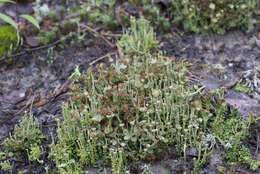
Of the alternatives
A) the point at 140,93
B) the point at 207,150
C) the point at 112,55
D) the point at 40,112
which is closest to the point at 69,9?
the point at 112,55

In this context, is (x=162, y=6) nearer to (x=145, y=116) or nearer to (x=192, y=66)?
(x=192, y=66)

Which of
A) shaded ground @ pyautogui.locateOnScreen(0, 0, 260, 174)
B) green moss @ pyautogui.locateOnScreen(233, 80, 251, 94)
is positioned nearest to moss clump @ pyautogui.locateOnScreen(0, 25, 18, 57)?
shaded ground @ pyautogui.locateOnScreen(0, 0, 260, 174)

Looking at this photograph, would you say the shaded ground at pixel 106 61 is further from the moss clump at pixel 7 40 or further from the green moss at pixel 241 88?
the moss clump at pixel 7 40

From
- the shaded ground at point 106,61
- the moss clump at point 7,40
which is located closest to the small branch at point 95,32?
the shaded ground at point 106,61

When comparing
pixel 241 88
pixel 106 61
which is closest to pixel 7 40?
pixel 106 61

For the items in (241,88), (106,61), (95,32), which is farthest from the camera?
(95,32)

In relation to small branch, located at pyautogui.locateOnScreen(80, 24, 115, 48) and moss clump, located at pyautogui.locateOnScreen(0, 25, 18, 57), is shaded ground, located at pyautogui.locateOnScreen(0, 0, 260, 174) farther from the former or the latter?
moss clump, located at pyautogui.locateOnScreen(0, 25, 18, 57)

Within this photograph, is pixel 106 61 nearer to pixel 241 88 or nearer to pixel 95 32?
pixel 95 32

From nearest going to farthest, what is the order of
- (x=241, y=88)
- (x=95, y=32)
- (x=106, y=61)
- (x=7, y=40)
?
(x=241, y=88), (x=106, y=61), (x=7, y=40), (x=95, y=32)
